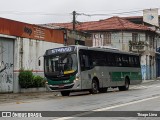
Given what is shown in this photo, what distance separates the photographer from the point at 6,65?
93.5 ft

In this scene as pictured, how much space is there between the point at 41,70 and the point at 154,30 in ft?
109

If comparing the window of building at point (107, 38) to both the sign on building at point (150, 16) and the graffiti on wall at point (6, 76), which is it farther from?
the graffiti on wall at point (6, 76)

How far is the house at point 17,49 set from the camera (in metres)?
28.1

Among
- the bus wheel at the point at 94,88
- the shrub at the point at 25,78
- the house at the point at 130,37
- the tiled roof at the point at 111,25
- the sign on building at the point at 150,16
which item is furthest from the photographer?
the sign on building at the point at 150,16

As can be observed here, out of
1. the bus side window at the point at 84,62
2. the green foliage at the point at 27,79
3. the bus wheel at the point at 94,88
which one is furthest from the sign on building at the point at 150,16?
the bus side window at the point at 84,62

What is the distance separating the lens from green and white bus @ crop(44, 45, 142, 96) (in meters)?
Answer: 24.3

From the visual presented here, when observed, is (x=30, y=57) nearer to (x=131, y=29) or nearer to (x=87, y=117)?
(x=87, y=117)

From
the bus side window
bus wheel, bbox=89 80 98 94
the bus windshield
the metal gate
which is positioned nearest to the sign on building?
the metal gate

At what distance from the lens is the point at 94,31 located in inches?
2395

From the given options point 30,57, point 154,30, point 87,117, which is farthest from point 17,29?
point 154,30

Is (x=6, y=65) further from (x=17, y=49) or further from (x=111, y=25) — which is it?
(x=111, y=25)

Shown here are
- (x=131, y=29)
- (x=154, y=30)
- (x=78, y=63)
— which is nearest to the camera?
(x=78, y=63)

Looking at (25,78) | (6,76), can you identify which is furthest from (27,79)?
(6,76)

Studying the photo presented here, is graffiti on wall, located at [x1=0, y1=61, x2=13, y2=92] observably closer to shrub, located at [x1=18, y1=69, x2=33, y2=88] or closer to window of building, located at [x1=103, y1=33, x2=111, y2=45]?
shrub, located at [x1=18, y1=69, x2=33, y2=88]
